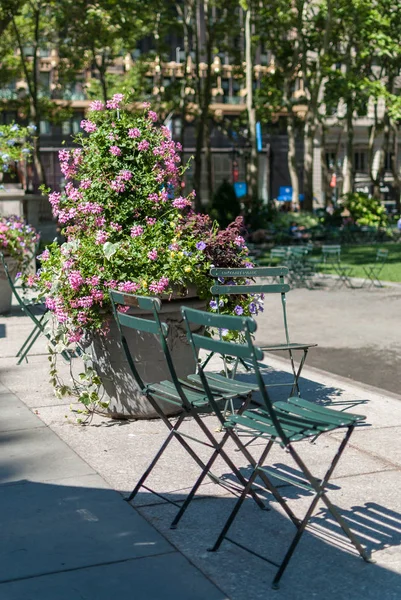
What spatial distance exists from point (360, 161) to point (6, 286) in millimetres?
78987

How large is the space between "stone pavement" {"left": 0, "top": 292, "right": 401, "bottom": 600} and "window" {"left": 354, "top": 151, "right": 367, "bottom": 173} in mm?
83601

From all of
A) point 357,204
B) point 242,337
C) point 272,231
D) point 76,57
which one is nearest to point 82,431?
point 242,337

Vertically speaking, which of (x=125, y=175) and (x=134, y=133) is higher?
(x=134, y=133)

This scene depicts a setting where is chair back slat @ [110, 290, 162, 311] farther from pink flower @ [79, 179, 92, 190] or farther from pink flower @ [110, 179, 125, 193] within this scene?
pink flower @ [79, 179, 92, 190]

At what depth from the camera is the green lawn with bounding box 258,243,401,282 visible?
78.3 ft

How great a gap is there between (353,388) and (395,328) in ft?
18.3

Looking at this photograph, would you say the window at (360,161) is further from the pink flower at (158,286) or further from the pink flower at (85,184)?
the pink flower at (158,286)

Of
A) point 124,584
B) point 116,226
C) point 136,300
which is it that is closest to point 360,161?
point 116,226

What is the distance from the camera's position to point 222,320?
14.7 feet

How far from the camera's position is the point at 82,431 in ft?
24.4

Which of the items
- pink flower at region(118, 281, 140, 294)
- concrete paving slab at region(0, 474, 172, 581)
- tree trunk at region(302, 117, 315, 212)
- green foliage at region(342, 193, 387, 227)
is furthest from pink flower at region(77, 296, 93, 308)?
tree trunk at region(302, 117, 315, 212)

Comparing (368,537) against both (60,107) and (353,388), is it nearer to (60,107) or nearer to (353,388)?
(353,388)

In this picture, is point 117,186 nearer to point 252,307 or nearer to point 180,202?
point 180,202

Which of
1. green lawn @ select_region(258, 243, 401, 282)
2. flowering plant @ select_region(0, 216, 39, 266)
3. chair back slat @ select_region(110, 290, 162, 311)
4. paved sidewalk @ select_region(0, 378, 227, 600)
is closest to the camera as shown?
paved sidewalk @ select_region(0, 378, 227, 600)
